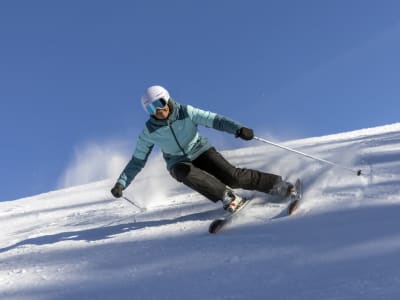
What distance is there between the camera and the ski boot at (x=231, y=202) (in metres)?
4.48

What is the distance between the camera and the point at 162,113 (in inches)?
187

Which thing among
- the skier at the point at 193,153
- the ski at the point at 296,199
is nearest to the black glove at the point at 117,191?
the skier at the point at 193,153

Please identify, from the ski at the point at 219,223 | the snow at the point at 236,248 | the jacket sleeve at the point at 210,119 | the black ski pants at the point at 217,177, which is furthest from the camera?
the jacket sleeve at the point at 210,119

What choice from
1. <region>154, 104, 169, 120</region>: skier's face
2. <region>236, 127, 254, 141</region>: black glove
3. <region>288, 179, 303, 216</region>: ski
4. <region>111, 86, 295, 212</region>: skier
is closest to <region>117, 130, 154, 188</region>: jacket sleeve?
<region>111, 86, 295, 212</region>: skier

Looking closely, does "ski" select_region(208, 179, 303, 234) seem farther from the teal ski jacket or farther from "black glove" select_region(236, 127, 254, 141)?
the teal ski jacket

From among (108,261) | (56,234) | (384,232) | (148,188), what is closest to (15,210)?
(148,188)

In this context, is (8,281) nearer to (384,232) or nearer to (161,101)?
(161,101)

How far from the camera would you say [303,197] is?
4.45 meters

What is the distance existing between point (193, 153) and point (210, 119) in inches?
15.7

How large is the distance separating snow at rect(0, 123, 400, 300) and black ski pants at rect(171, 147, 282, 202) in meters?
0.20

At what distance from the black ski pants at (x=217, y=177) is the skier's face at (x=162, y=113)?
19.6 inches

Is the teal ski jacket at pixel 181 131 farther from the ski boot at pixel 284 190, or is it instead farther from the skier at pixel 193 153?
the ski boot at pixel 284 190

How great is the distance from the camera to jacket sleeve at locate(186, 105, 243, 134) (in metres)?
4.81

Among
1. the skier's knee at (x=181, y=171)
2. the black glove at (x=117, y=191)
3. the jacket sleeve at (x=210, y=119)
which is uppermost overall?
the jacket sleeve at (x=210, y=119)
